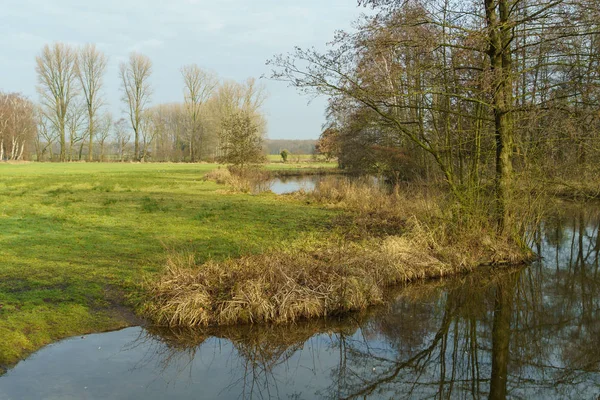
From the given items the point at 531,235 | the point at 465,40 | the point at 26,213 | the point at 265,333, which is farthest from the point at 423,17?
the point at 26,213

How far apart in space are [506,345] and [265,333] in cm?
322

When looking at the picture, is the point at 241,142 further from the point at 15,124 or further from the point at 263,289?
the point at 15,124

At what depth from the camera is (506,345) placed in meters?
6.22

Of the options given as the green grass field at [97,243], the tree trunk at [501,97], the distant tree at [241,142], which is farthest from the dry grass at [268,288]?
the distant tree at [241,142]

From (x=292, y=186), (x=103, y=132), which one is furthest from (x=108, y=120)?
(x=292, y=186)

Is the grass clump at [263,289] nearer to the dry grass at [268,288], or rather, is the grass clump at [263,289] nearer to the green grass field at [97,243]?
the dry grass at [268,288]

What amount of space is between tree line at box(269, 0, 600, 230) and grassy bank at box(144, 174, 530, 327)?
914 mm

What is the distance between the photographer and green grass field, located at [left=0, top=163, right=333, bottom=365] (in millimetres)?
6328

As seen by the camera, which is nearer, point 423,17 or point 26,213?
point 423,17

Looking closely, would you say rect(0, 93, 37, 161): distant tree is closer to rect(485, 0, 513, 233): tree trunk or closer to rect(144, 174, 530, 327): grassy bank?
rect(144, 174, 530, 327): grassy bank

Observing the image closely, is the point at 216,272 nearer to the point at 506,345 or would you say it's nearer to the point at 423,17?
the point at 506,345

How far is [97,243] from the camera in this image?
10.4 m

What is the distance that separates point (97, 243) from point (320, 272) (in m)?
5.63

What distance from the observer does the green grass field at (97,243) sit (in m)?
6.33
